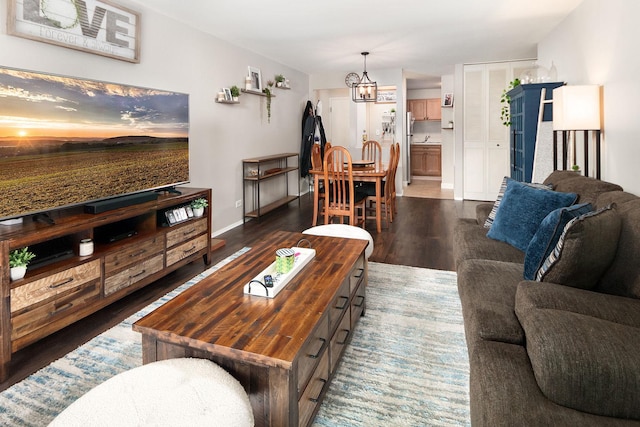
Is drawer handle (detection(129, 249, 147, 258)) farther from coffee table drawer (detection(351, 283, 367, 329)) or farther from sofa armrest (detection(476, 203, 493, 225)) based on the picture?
sofa armrest (detection(476, 203, 493, 225))

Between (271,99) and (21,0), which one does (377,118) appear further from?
(21,0)

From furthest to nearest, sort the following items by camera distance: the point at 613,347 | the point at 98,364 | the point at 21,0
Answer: the point at 21,0
the point at 98,364
the point at 613,347

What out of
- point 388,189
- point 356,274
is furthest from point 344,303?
point 388,189

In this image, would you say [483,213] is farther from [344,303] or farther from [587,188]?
[344,303]

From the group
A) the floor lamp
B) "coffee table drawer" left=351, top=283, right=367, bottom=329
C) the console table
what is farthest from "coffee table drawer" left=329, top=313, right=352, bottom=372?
the console table

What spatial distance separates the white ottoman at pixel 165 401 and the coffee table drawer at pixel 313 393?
0.30 m

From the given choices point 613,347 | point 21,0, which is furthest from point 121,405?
point 21,0

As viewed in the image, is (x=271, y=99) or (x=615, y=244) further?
(x=271, y=99)

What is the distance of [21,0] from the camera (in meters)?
2.49

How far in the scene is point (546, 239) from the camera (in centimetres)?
164

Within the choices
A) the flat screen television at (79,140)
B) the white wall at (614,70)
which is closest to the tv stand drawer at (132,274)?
the flat screen television at (79,140)

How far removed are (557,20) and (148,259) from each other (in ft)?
15.9

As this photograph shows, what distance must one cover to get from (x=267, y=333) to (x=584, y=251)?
121 cm

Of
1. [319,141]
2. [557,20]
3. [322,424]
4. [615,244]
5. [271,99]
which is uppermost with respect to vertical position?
[557,20]
